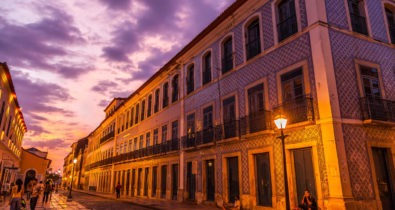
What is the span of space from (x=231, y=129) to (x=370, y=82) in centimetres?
624

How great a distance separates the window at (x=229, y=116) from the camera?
13.8 m

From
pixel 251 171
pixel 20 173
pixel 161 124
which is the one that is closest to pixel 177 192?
pixel 161 124

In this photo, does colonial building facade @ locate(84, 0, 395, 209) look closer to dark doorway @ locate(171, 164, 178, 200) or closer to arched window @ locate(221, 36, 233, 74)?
arched window @ locate(221, 36, 233, 74)

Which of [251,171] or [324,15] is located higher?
[324,15]

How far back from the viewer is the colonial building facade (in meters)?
9.63

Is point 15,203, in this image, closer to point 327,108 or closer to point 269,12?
point 327,108

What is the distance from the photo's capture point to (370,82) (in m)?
11.0

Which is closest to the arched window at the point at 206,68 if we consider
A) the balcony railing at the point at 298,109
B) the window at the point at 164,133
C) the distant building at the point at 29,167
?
the window at the point at 164,133

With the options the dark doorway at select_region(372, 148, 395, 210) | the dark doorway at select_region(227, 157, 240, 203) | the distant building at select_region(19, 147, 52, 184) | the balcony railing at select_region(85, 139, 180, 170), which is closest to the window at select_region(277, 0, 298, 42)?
the dark doorway at select_region(372, 148, 395, 210)

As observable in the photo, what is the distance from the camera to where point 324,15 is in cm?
1071

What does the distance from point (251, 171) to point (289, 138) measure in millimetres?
2598

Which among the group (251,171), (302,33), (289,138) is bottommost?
(251,171)

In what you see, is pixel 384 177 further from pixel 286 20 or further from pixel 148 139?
pixel 148 139

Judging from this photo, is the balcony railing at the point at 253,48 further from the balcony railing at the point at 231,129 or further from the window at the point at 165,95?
the window at the point at 165,95
